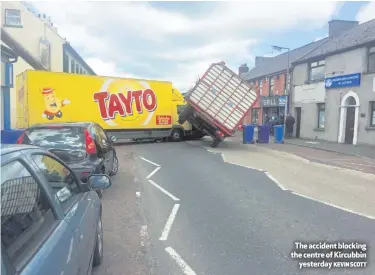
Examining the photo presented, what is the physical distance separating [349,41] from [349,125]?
5.28 meters

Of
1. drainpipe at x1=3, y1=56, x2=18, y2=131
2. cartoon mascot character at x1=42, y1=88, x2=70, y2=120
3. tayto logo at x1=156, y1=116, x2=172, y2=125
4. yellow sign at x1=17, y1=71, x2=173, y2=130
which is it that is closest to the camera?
drainpipe at x1=3, y1=56, x2=18, y2=131

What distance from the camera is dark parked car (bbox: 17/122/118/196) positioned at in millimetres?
6312

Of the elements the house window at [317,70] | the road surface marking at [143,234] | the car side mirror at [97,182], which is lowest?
the road surface marking at [143,234]

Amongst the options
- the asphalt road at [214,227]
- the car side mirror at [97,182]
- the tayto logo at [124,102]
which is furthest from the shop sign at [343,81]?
the car side mirror at [97,182]

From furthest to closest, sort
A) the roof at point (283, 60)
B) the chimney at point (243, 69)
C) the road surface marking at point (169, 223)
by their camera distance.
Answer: the chimney at point (243, 69), the roof at point (283, 60), the road surface marking at point (169, 223)

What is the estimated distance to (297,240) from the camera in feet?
14.8

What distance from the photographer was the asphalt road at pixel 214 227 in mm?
3803

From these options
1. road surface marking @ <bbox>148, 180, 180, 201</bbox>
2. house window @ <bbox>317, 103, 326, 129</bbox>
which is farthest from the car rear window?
A: house window @ <bbox>317, 103, 326, 129</bbox>

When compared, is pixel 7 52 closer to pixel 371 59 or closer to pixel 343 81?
pixel 343 81

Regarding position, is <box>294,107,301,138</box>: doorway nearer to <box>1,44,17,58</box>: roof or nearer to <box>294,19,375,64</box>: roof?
<box>294,19,375,64</box>: roof

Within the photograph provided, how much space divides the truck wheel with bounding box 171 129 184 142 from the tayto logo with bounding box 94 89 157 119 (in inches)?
84.1

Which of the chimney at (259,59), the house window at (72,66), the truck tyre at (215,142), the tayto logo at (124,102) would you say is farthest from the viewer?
the chimney at (259,59)

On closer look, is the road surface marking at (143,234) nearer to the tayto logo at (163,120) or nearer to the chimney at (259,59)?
the tayto logo at (163,120)

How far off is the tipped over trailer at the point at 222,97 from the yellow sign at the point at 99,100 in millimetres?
3387
